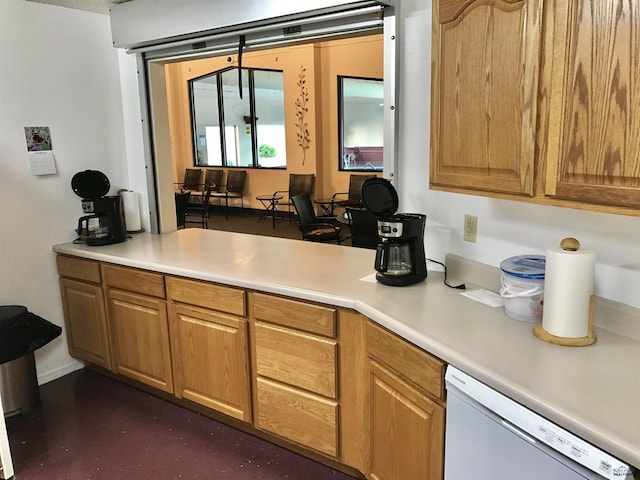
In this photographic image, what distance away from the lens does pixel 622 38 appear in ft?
3.72

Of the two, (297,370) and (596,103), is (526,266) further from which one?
(297,370)

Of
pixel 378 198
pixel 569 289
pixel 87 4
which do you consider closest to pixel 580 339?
pixel 569 289

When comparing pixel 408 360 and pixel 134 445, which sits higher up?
pixel 408 360

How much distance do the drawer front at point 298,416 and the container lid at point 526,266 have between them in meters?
0.92

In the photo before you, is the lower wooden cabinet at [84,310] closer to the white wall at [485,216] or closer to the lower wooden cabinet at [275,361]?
the lower wooden cabinet at [275,361]

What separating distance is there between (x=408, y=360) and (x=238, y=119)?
28.0 feet

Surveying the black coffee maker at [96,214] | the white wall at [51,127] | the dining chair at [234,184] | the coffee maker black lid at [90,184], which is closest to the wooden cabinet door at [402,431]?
the black coffee maker at [96,214]

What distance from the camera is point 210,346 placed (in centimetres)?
246

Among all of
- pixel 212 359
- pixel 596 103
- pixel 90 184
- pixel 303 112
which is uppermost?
pixel 303 112

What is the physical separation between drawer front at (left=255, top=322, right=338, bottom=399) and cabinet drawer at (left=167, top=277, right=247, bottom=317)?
147 millimetres

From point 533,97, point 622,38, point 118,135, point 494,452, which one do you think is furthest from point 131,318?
point 622,38

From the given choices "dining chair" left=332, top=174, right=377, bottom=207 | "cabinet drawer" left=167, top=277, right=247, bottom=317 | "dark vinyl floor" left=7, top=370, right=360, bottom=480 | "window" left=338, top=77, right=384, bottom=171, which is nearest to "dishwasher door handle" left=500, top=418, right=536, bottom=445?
"dark vinyl floor" left=7, top=370, right=360, bottom=480

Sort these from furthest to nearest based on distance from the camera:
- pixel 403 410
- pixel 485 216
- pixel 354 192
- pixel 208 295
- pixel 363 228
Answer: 1. pixel 354 192
2. pixel 363 228
3. pixel 208 295
4. pixel 485 216
5. pixel 403 410

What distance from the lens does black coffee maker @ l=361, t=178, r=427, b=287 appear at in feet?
6.61
